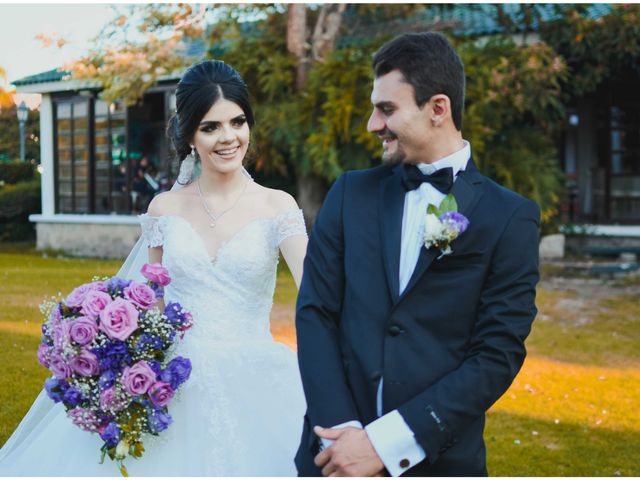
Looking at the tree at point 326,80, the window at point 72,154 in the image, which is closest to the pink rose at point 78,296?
the tree at point 326,80

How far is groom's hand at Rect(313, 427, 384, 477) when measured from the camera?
81.0 inches

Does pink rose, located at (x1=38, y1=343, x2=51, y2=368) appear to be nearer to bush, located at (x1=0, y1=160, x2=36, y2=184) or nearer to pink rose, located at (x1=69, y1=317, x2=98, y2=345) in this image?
pink rose, located at (x1=69, y1=317, x2=98, y2=345)

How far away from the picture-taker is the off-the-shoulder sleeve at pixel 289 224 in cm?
379

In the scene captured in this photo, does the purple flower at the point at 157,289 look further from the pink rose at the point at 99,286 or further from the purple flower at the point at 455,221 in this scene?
the purple flower at the point at 455,221

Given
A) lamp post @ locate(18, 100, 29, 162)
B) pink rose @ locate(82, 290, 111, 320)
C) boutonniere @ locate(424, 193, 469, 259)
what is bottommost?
pink rose @ locate(82, 290, 111, 320)

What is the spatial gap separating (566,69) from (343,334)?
14.2 metres

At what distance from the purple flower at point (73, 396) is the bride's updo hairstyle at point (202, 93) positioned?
1150 mm

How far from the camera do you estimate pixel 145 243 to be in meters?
4.11

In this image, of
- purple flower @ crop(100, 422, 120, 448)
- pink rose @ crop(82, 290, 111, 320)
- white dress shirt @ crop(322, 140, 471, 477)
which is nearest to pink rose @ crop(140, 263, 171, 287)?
pink rose @ crop(82, 290, 111, 320)

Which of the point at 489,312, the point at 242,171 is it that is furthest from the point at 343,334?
the point at 242,171

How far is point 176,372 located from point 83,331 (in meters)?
0.39

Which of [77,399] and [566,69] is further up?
[566,69]

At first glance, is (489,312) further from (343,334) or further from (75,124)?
(75,124)

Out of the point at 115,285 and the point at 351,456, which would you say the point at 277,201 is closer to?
the point at 115,285
